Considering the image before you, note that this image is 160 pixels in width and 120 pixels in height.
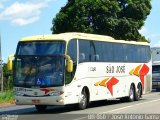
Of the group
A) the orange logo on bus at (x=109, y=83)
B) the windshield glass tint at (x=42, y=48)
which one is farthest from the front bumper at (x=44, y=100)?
the orange logo on bus at (x=109, y=83)

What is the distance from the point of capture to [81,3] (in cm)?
Result: 5175

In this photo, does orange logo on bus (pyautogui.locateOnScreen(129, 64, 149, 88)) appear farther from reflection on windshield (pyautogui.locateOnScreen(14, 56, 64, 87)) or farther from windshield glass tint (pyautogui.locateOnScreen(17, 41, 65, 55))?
reflection on windshield (pyautogui.locateOnScreen(14, 56, 64, 87))

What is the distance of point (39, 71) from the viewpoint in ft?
70.7

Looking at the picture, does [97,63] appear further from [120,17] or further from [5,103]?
[120,17]

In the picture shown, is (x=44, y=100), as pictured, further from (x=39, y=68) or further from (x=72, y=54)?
(x=72, y=54)

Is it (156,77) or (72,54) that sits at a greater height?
(72,54)

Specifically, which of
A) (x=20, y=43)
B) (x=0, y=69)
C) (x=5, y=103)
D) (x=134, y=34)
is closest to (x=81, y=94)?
(x=20, y=43)

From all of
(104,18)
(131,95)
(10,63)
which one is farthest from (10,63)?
(104,18)

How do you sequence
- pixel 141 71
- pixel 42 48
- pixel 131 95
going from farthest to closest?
pixel 141 71 < pixel 131 95 < pixel 42 48

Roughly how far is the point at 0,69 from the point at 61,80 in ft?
67.2

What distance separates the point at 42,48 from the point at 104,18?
28.9 m

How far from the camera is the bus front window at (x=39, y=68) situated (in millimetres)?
21359

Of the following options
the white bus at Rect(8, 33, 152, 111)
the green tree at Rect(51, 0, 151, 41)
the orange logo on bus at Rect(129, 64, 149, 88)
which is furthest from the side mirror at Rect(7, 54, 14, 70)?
the green tree at Rect(51, 0, 151, 41)

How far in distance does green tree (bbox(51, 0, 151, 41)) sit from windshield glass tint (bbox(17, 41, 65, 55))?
2715 cm
